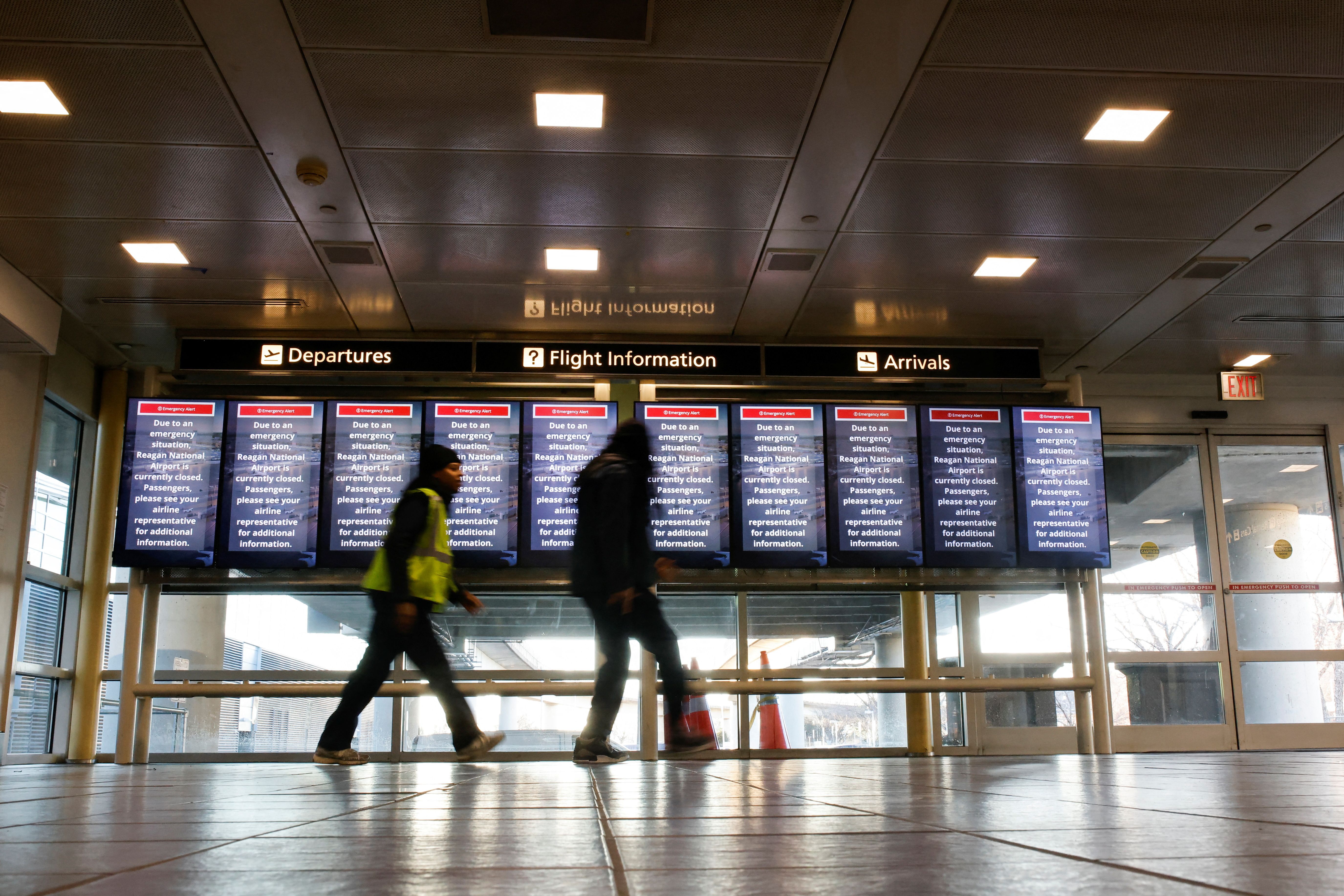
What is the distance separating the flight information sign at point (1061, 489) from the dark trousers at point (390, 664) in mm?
4747

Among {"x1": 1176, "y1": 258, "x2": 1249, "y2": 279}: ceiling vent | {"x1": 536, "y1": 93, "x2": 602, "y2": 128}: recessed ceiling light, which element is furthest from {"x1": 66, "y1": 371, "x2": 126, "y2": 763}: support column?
{"x1": 1176, "y1": 258, "x2": 1249, "y2": 279}: ceiling vent

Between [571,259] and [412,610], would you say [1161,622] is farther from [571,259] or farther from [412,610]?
[412,610]

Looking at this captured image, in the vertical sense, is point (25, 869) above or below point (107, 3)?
below

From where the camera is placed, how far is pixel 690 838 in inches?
68.7

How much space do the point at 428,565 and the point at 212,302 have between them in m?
3.86

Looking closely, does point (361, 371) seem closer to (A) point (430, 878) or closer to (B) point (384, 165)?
(B) point (384, 165)

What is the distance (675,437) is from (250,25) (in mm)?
4275

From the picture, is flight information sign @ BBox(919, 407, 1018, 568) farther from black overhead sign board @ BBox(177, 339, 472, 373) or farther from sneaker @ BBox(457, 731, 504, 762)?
sneaker @ BBox(457, 731, 504, 762)

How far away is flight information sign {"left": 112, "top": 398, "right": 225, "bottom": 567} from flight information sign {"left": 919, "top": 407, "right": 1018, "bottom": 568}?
5.19 metres

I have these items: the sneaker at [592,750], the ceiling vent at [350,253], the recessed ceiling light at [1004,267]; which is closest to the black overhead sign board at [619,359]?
the ceiling vent at [350,253]

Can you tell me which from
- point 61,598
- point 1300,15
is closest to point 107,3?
point 1300,15

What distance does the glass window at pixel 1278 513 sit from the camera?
9727 mm

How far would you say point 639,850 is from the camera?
156cm

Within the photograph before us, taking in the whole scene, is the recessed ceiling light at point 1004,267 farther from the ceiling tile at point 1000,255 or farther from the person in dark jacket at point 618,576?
the person in dark jacket at point 618,576
